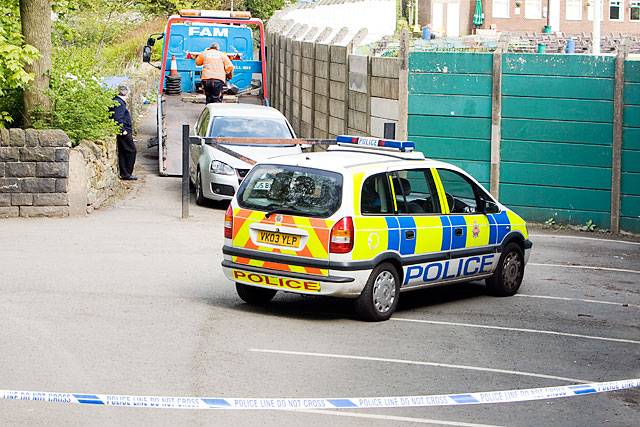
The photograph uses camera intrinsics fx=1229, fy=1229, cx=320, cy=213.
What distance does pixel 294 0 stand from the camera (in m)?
57.9

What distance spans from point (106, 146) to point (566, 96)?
24.3ft

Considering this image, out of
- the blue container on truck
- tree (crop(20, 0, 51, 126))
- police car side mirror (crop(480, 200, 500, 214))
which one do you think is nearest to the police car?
police car side mirror (crop(480, 200, 500, 214))

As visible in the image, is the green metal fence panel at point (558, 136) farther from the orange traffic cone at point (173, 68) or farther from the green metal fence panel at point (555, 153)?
the orange traffic cone at point (173, 68)

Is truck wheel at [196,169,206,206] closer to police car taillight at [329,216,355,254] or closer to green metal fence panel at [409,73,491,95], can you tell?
green metal fence panel at [409,73,491,95]

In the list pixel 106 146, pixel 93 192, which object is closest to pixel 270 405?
pixel 93 192

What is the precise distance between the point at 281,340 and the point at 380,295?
4.26 ft

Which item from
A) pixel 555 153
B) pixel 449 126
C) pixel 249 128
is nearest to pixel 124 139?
pixel 249 128

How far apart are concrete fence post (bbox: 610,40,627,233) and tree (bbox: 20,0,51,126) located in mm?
8632

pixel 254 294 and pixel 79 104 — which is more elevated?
pixel 79 104

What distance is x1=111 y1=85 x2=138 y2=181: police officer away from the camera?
22.0 metres

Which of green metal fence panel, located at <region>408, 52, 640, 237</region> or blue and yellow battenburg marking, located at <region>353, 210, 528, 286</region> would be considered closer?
blue and yellow battenburg marking, located at <region>353, 210, 528, 286</region>

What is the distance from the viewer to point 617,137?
18234 mm

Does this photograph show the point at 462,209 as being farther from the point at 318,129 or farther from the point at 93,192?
the point at 318,129

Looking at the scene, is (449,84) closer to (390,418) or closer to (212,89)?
(212,89)
